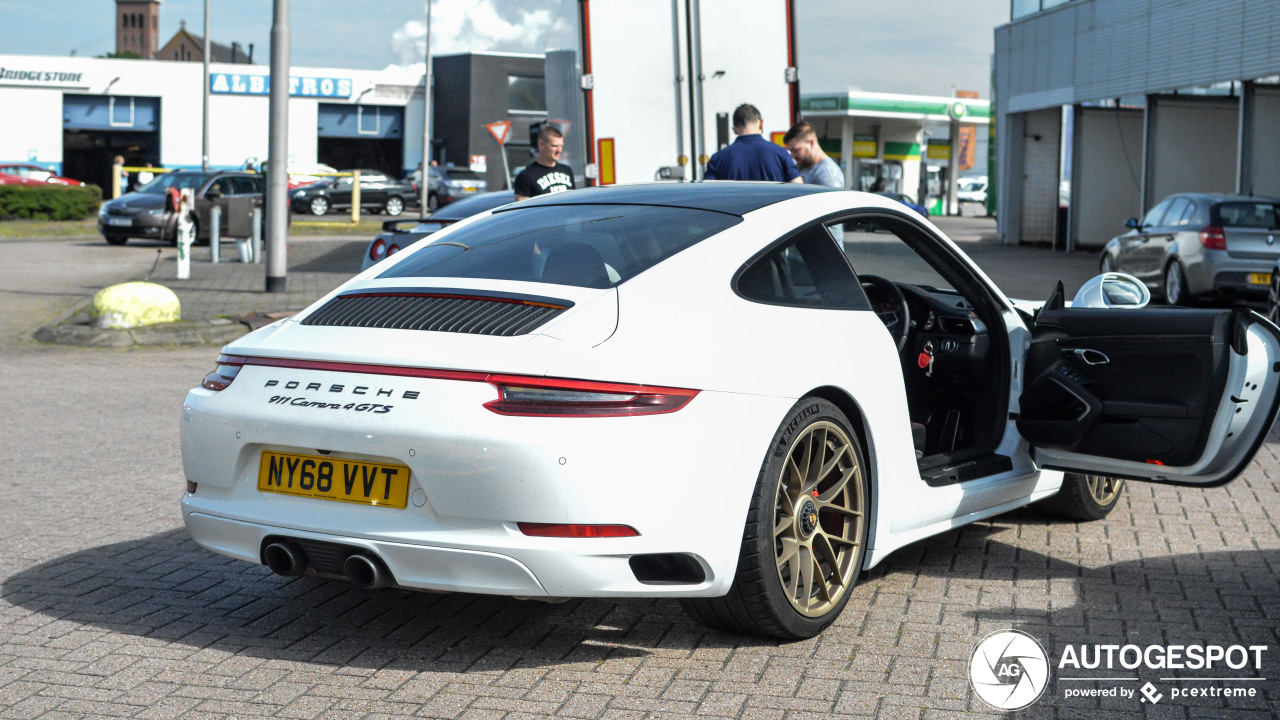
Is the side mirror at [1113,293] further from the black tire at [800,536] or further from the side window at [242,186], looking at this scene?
the side window at [242,186]

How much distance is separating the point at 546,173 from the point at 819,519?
25.0ft

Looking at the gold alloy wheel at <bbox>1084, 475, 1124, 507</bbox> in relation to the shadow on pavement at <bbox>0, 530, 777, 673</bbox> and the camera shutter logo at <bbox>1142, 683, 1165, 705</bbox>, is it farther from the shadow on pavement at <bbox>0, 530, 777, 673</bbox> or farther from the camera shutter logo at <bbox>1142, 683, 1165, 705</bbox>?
the shadow on pavement at <bbox>0, 530, 777, 673</bbox>

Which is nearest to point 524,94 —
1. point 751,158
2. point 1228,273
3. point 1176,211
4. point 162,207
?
point 162,207

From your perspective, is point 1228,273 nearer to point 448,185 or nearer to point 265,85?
point 448,185

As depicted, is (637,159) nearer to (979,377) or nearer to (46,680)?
(979,377)

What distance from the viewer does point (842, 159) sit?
56.5 m

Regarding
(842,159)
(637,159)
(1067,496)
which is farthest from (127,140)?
(1067,496)

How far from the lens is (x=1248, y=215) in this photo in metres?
15.6

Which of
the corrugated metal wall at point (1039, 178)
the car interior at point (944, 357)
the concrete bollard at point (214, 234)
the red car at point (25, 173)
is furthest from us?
the red car at point (25, 173)

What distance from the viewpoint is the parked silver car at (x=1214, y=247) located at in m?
15.3

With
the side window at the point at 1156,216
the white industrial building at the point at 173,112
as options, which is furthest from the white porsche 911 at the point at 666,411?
the white industrial building at the point at 173,112

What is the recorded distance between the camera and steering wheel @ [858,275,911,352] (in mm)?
4965

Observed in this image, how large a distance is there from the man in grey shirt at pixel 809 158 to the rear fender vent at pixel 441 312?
5.96 meters

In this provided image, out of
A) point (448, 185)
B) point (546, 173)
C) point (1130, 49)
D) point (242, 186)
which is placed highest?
point (1130, 49)
